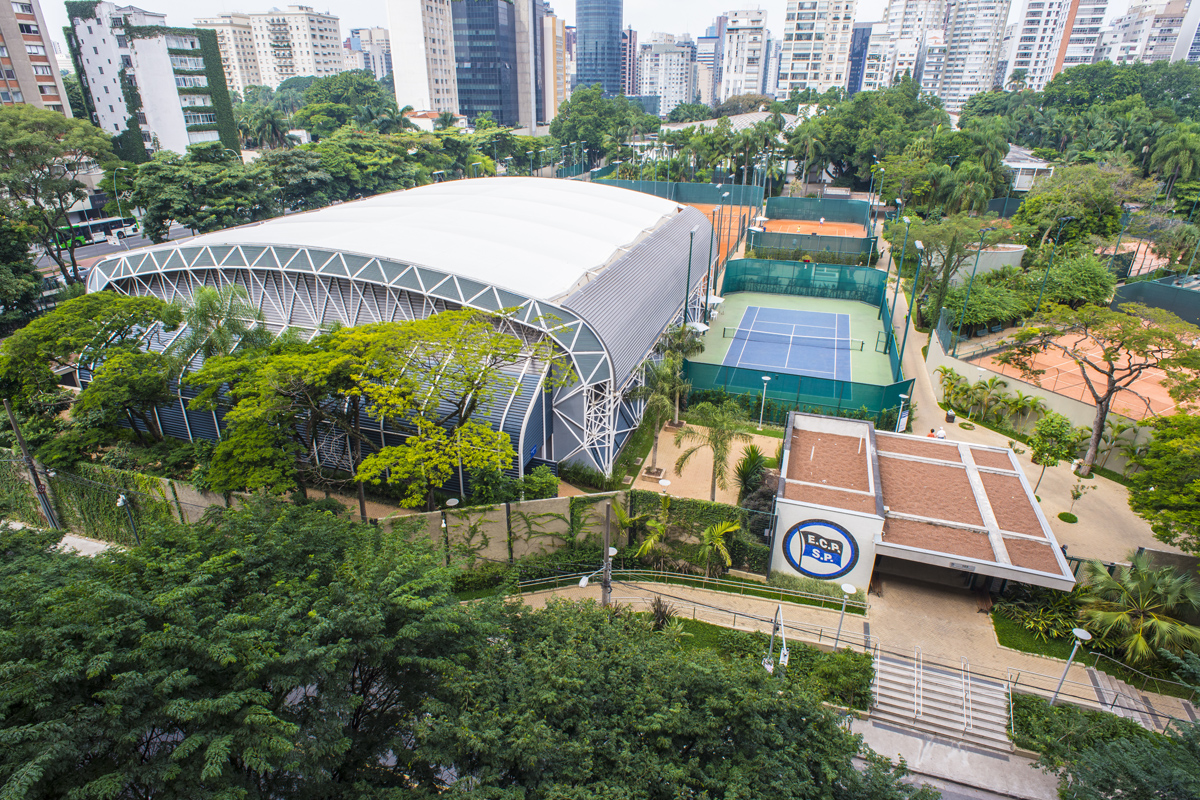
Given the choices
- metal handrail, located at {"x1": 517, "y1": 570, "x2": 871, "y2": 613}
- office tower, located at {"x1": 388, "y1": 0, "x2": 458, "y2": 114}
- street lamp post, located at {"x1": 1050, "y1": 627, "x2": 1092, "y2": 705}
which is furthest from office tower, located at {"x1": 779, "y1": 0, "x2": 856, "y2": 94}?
street lamp post, located at {"x1": 1050, "y1": 627, "x2": 1092, "y2": 705}

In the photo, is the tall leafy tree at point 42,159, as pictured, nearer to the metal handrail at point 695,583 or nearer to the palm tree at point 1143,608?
the metal handrail at point 695,583

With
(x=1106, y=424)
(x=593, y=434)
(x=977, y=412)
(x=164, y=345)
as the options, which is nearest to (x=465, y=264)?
(x=593, y=434)

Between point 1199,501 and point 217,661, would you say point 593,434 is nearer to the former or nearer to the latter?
point 217,661

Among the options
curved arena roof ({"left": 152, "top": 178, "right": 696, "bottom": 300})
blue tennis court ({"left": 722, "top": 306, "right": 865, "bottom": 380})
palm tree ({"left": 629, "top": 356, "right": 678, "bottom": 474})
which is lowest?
blue tennis court ({"left": 722, "top": 306, "right": 865, "bottom": 380})

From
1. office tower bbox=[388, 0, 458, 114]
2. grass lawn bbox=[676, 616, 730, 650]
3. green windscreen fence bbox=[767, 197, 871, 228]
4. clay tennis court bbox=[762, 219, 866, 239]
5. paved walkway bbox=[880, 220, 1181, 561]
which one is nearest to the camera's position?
grass lawn bbox=[676, 616, 730, 650]

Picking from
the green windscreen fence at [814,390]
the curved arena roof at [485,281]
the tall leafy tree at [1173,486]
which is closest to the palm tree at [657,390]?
the curved arena roof at [485,281]

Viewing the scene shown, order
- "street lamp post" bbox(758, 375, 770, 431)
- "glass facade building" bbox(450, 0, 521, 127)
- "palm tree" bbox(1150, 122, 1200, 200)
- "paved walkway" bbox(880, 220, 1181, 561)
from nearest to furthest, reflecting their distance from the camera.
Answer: "paved walkway" bbox(880, 220, 1181, 561), "street lamp post" bbox(758, 375, 770, 431), "palm tree" bbox(1150, 122, 1200, 200), "glass facade building" bbox(450, 0, 521, 127)

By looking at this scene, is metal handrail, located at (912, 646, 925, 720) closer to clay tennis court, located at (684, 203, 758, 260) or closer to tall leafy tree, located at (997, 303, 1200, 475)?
tall leafy tree, located at (997, 303, 1200, 475)

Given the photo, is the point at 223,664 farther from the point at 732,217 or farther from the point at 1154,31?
the point at 1154,31
